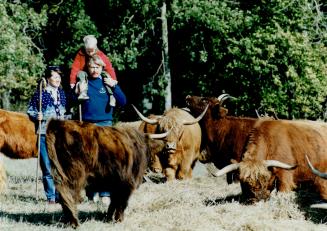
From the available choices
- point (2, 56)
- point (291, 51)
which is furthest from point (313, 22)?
point (2, 56)

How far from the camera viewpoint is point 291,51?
66.0 feet

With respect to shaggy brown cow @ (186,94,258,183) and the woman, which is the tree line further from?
the woman

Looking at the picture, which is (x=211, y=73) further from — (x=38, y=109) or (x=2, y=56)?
(x=38, y=109)

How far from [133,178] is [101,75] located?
6.93 ft

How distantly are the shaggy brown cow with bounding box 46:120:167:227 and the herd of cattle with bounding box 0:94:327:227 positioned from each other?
11 mm

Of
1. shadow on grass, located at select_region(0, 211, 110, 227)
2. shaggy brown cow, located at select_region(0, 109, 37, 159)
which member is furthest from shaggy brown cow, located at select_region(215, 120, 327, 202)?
shaggy brown cow, located at select_region(0, 109, 37, 159)

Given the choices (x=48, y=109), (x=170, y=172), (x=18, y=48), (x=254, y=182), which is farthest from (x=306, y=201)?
(x=18, y=48)

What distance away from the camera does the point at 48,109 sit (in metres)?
9.46

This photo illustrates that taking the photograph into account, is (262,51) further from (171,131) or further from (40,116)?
(40,116)

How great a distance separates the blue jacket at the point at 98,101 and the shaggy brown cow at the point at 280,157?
1805mm

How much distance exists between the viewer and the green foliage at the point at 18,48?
63.2 feet

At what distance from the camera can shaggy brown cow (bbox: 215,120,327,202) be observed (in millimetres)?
9039

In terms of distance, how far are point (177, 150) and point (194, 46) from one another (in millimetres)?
10872

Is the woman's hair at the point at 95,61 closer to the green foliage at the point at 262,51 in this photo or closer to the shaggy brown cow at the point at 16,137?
the shaggy brown cow at the point at 16,137
